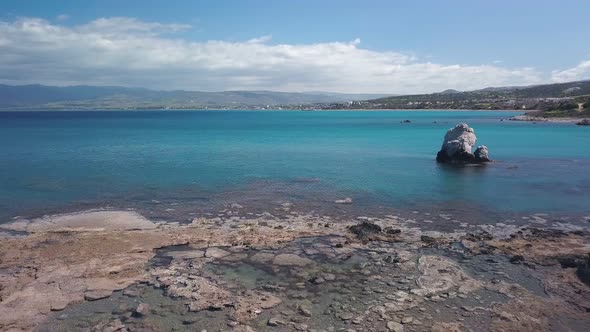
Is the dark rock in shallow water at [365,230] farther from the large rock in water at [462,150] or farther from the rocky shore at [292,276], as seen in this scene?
the large rock in water at [462,150]

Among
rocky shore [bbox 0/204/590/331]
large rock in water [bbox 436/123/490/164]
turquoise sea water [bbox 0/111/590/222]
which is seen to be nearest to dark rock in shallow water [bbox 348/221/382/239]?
rocky shore [bbox 0/204/590/331]

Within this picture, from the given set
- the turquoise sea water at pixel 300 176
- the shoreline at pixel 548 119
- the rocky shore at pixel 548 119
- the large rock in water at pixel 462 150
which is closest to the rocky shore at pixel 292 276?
the turquoise sea water at pixel 300 176

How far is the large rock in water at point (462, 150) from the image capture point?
5162cm

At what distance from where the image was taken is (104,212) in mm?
28359

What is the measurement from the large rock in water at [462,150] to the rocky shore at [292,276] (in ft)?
87.8

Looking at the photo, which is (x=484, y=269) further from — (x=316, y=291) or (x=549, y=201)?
(x=549, y=201)

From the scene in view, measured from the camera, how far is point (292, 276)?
1769 centimetres

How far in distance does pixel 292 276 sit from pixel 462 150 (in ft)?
133

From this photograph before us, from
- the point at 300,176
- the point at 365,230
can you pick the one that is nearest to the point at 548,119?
the point at 300,176

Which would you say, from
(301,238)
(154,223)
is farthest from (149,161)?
(301,238)

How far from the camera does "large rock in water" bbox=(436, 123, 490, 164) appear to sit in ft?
169

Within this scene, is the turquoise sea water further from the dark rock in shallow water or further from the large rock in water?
the dark rock in shallow water

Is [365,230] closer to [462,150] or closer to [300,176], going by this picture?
[300,176]

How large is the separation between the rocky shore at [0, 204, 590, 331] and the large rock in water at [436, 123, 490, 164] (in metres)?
26.8
